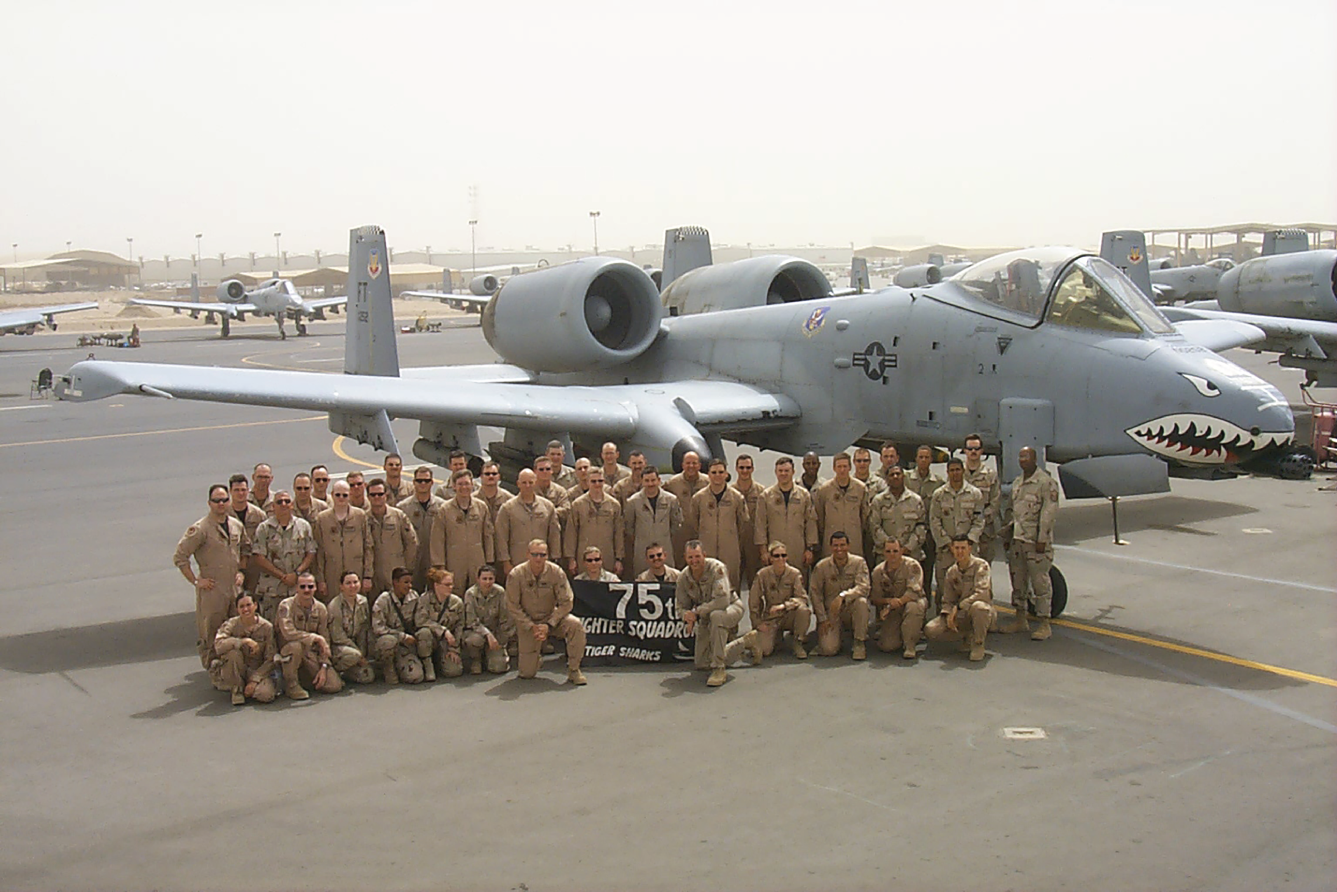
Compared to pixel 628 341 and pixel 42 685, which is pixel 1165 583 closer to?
pixel 628 341

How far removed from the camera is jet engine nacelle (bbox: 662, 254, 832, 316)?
1484 cm

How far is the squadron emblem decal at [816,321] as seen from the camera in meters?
12.3

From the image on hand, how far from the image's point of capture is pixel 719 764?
20.5ft

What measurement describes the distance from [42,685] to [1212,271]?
43.1 m

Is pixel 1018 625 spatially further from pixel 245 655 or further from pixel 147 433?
pixel 147 433

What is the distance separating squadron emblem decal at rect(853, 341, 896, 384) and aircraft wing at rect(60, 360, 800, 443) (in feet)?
3.75

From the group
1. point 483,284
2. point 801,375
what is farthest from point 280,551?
point 483,284

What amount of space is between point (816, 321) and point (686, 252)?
17.3ft

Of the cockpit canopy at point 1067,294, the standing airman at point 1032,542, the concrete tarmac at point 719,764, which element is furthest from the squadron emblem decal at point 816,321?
the standing airman at point 1032,542

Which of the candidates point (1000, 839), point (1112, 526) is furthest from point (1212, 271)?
point (1000, 839)

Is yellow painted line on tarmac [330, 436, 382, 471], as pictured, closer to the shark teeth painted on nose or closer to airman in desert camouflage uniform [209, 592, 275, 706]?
airman in desert camouflage uniform [209, 592, 275, 706]

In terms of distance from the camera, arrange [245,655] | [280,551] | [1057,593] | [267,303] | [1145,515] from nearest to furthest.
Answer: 1. [245,655]
2. [280,551]
3. [1057,593]
4. [1145,515]
5. [267,303]

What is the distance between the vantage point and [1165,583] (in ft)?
33.4

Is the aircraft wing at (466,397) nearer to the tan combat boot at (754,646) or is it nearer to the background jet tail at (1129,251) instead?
the tan combat boot at (754,646)
